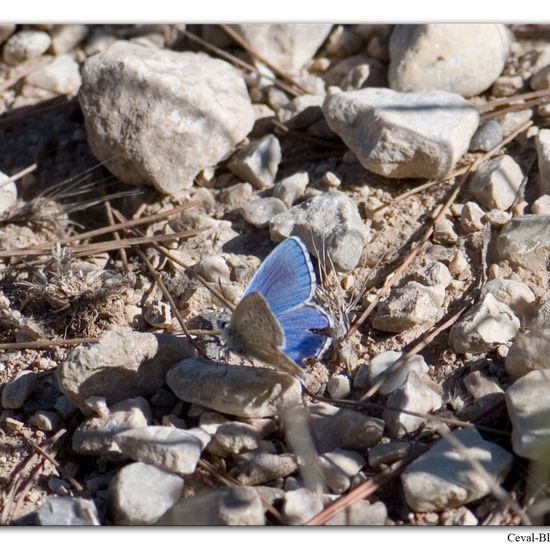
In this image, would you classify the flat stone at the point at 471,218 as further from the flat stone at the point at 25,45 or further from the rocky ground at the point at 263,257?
the flat stone at the point at 25,45

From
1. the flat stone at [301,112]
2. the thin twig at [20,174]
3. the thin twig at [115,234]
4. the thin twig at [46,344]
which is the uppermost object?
the flat stone at [301,112]

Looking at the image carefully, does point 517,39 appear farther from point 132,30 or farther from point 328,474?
point 328,474

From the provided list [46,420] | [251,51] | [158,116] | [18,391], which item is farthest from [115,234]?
[251,51]

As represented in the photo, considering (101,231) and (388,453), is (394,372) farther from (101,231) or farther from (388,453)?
(101,231)

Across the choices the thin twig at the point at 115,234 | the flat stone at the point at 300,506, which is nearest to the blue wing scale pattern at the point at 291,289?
the flat stone at the point at 300,506

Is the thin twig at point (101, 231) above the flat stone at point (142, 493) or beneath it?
above

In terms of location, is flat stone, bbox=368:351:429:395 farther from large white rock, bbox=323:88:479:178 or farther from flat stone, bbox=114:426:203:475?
large white rock, bbox=323:88:479:178
